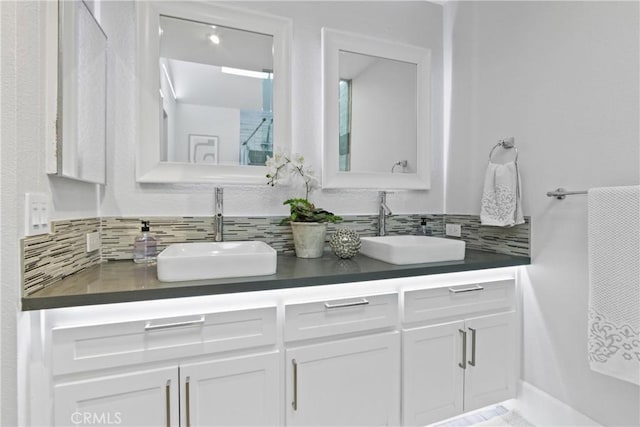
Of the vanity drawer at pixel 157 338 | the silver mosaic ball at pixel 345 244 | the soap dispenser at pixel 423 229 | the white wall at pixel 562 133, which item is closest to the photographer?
the vanity drawer at pixel 157 338

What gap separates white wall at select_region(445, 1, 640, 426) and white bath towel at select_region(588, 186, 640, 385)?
137 mm

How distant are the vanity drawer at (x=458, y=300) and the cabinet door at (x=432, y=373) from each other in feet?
0.19

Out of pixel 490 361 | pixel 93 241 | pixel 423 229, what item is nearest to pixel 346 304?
pixel 490 361

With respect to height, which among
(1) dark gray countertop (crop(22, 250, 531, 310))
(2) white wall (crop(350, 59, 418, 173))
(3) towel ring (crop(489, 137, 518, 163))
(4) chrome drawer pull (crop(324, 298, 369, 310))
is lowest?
(4) chrome drawer pull (crop(324, 298, 369, 310))

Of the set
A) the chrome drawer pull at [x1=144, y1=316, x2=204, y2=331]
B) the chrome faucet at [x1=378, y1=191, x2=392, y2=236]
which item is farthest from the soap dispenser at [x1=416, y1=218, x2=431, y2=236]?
the chrome drawer pull at [x1=144, y1=316, x2=204, y2=331]

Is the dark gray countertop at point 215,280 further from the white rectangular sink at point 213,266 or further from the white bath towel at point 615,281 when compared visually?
the white bath towel at point 615,281

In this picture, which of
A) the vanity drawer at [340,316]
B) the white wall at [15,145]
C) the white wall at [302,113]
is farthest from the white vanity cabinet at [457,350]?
the white wall at [15,145]

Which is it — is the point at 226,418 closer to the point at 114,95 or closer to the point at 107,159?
the point at 107,159

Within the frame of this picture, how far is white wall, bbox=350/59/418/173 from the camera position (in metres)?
1.91

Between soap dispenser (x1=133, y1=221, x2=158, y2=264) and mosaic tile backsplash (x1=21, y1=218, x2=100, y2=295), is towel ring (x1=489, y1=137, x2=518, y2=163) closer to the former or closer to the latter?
soap dispenser (x1=133, y1=221, x2=158, y2=264)

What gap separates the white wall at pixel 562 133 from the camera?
1.32m

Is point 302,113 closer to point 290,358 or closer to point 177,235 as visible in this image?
point 177,235

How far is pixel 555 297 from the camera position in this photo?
1.58 m

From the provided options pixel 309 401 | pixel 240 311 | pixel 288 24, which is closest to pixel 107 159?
pixel 240 311
